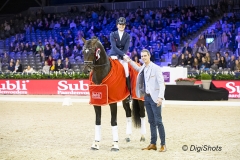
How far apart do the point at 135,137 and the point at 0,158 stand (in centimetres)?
301

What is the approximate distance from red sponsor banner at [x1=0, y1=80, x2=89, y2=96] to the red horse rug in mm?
11774

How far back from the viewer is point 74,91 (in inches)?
808

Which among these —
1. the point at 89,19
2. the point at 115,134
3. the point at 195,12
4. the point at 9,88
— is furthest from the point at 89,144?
the point at 89,19

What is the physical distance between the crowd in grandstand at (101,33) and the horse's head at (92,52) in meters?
12.5

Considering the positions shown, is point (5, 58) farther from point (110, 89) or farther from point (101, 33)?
point (110, 89)

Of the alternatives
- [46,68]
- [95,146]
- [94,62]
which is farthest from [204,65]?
[95,146]

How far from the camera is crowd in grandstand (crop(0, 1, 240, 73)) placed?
22.0 meters

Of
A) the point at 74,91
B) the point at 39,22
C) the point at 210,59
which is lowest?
the point at 74,91

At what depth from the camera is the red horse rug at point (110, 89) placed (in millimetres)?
8117

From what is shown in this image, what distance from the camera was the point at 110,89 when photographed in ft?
26.9

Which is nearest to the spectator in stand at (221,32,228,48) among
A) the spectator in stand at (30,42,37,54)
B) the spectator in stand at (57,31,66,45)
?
the spectator in stand at (57,31,66,45)

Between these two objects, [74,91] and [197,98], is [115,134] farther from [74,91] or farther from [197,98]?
[74,91]

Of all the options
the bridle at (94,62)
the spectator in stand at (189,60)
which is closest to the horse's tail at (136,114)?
the bridle at (94,62)

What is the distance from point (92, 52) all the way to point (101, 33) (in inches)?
750
